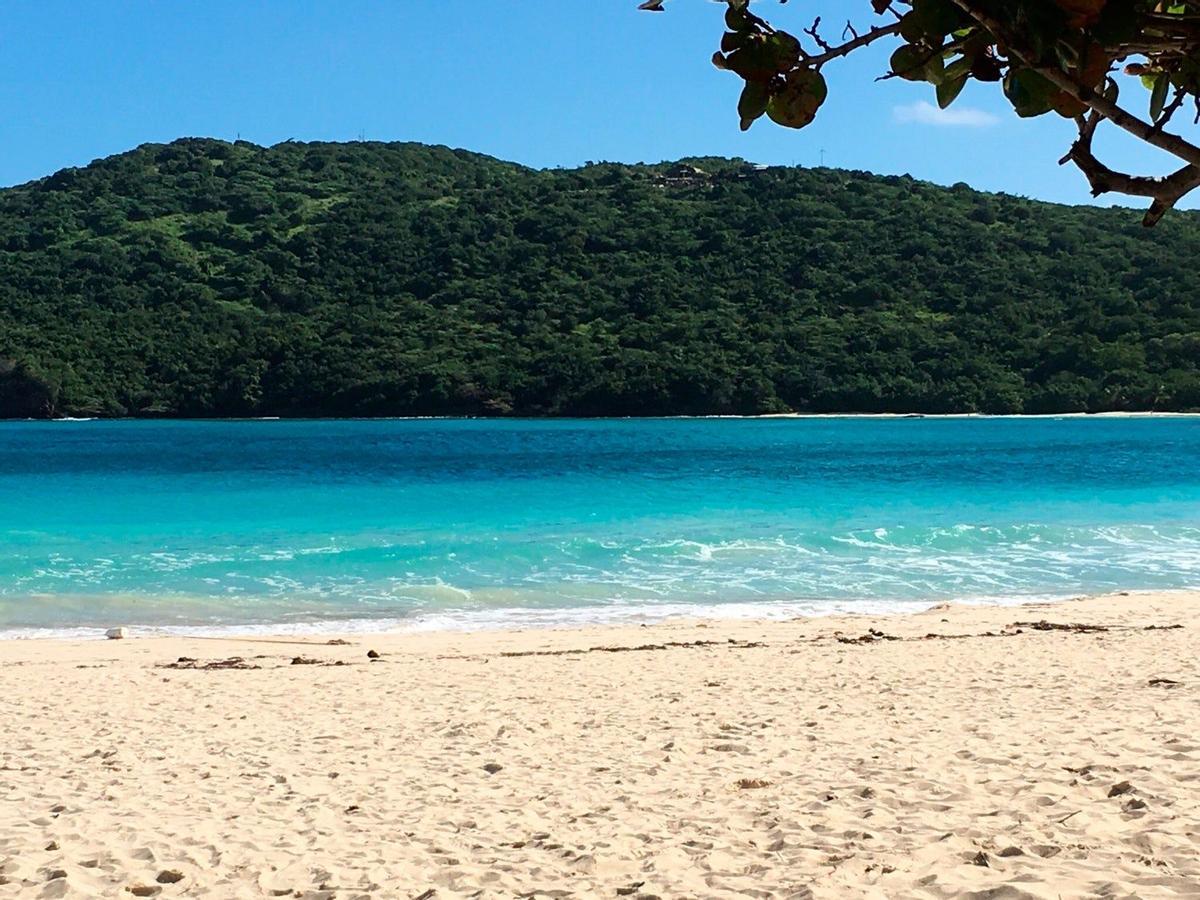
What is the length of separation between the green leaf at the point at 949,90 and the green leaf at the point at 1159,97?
34cm

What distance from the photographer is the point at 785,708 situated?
26.2 ft

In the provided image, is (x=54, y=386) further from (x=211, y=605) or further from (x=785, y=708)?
(x=785, y=708)

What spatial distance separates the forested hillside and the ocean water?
2248cm

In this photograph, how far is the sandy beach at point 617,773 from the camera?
4.61m

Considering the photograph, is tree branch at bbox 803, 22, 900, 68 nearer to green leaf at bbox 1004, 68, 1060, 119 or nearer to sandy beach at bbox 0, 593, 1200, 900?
green leaf at bbox 1004, 68, 1060, 119

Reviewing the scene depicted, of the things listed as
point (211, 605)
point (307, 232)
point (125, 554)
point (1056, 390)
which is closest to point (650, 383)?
point (1056, 390)

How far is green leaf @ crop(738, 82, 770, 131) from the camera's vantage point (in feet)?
6.90

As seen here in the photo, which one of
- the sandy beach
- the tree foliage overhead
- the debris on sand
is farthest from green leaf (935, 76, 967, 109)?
the debris on sand

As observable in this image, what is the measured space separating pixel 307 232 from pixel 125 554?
7296 cm

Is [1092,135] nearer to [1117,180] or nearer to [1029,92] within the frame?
[1117,180]

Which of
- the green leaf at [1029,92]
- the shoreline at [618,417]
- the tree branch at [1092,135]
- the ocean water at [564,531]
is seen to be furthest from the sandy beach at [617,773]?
the shoreline at [618,417]

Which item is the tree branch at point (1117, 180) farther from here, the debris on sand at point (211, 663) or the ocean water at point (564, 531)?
the ocean water at point (564, 531)

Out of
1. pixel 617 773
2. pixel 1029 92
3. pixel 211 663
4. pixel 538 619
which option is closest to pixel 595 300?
pixel 538 619

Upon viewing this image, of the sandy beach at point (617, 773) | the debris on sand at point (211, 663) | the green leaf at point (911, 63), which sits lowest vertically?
the debris on sand at point (211, 663)
